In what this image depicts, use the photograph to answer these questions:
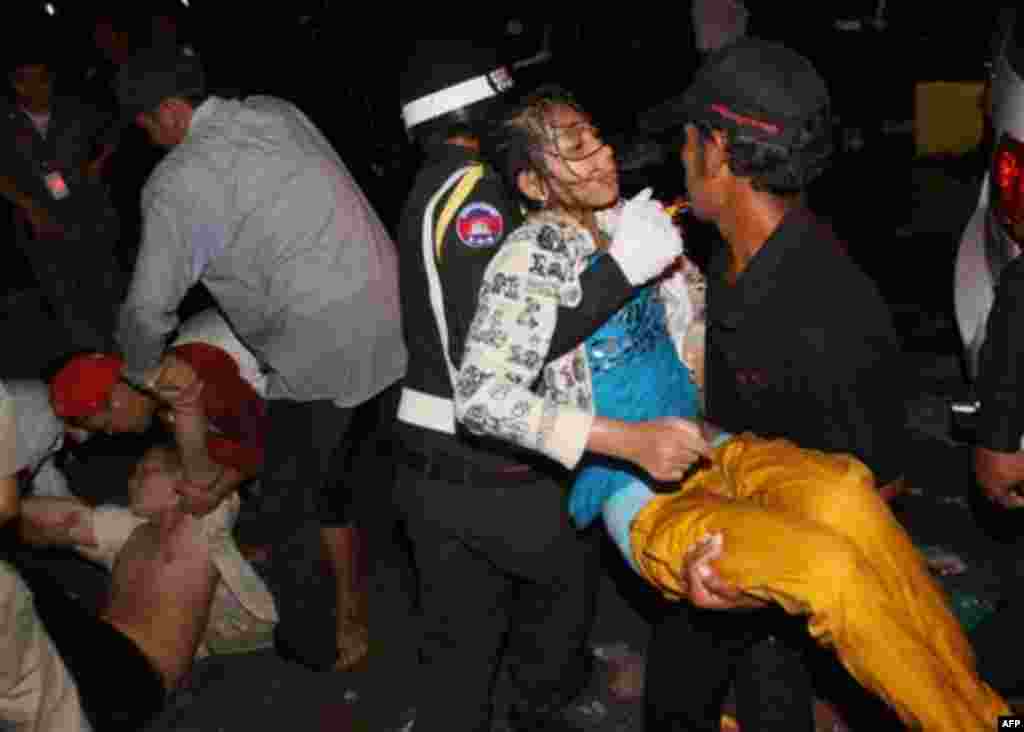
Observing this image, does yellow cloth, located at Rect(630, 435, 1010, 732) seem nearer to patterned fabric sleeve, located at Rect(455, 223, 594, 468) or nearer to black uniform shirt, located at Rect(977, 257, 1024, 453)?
patterned fabric sleeve, located at Rect(455, 223, 594, 468)

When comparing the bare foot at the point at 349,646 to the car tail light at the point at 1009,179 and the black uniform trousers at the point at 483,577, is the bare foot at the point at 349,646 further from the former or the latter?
the car tail light at the point at 1009,179

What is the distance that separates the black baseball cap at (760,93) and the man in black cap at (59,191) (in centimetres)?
475

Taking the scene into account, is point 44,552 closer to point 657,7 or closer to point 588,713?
point 588,713

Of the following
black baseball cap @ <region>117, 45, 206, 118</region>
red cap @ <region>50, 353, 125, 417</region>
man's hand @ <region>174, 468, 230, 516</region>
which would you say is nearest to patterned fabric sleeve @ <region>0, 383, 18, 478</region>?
red cap @ <region>50, 353, 125, 417</region>

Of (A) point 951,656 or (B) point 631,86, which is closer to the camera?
(A) point 951,656

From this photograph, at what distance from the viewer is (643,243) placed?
2.39 metres

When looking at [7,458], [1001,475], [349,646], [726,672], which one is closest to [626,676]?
[349,646]

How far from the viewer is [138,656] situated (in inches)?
152

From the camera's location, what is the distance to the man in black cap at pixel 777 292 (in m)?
2.48

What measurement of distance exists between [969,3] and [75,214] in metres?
8.56

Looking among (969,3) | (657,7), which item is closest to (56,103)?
(657,7)

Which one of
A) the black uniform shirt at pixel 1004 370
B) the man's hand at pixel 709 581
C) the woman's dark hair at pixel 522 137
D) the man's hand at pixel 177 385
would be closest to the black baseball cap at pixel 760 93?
the woman's dark hair at pixel 522 137

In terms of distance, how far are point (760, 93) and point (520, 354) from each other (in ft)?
3.01

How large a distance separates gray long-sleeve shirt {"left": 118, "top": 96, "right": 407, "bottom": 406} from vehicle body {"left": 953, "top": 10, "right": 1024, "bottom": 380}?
7.04ft
